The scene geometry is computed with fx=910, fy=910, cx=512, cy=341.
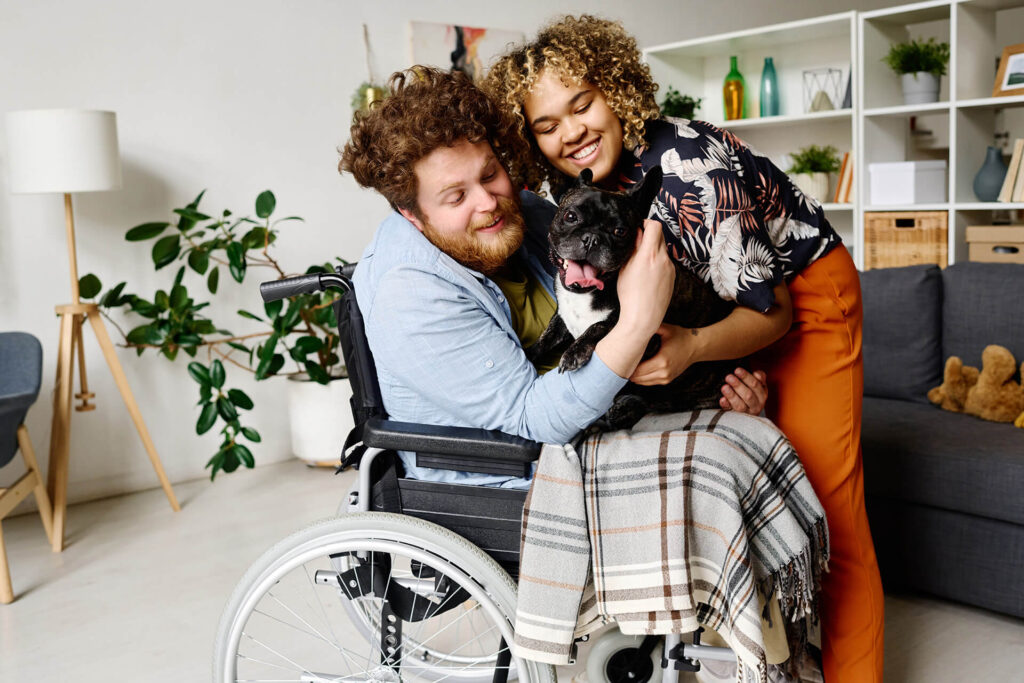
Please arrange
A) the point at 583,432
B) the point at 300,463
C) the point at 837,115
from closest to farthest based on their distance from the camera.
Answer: the point at 583,432 → the point at 300,463 → the point at 837,115

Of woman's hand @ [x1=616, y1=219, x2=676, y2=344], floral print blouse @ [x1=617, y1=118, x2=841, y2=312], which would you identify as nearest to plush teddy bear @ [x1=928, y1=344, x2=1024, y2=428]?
floral print blouse @ [x1=617, y1=118, x2=841, y2=312]

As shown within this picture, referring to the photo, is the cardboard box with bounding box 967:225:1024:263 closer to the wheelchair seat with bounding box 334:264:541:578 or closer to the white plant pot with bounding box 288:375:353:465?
the white plant pot with bounding box 288:375:353:465

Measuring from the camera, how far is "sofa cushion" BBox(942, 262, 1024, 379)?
8.90 ft

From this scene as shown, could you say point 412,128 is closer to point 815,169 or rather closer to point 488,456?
point 488,456

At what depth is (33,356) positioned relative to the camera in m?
2.97

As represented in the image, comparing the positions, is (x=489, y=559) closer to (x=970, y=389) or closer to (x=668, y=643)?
(x=668, y=643)

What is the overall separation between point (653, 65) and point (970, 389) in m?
3.16

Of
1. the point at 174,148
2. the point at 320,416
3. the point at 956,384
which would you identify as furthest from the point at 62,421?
the point at 956,384

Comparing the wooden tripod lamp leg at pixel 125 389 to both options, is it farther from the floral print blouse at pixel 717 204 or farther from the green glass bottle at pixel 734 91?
the green glass bottle at pixel 734 91

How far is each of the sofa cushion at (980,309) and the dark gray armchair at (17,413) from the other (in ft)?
9.39

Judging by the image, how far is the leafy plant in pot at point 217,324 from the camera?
3.52 meters

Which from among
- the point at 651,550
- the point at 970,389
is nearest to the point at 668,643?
the point at 651,550

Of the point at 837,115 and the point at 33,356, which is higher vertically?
the point at 837,115

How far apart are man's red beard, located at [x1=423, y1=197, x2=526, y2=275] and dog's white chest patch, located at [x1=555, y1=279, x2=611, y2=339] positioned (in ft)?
0.38
